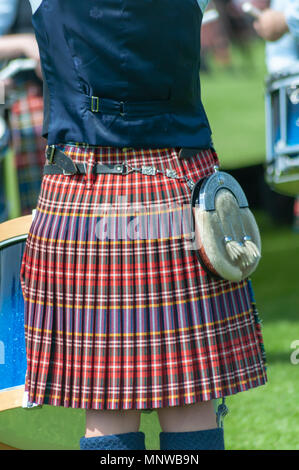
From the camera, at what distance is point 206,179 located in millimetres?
1680

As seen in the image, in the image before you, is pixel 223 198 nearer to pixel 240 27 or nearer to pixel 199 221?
pixel 199 221

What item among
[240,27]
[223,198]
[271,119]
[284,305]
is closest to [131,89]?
[223,198]

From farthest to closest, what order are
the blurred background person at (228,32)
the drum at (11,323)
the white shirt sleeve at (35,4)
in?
the blurred background person at (228,32) → the drum at (11,323) → the white shirt sleeve at (35,4)

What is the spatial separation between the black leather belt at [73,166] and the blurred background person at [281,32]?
161cm

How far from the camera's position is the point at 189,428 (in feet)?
5.55

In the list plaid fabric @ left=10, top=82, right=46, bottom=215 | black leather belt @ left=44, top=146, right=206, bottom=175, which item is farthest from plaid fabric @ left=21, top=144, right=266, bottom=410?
plaid fabric @ left=10, top=82, right=46, bottom=215

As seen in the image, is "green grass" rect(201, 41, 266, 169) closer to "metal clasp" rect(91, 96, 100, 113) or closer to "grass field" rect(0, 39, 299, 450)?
"grass field" rect(0, 39, 299, 450)

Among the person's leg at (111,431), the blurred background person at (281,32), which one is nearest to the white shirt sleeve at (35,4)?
the person's leg at (111,431)

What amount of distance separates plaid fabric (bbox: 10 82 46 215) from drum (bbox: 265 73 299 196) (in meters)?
1.11

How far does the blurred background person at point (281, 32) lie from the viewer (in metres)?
3.16

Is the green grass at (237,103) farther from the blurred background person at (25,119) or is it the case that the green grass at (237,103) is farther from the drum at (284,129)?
the drum at (284,129)

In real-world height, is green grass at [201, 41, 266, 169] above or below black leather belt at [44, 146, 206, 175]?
above

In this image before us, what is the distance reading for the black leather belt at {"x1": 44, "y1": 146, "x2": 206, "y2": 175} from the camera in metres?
1.66

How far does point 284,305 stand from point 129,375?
2.96 metres
